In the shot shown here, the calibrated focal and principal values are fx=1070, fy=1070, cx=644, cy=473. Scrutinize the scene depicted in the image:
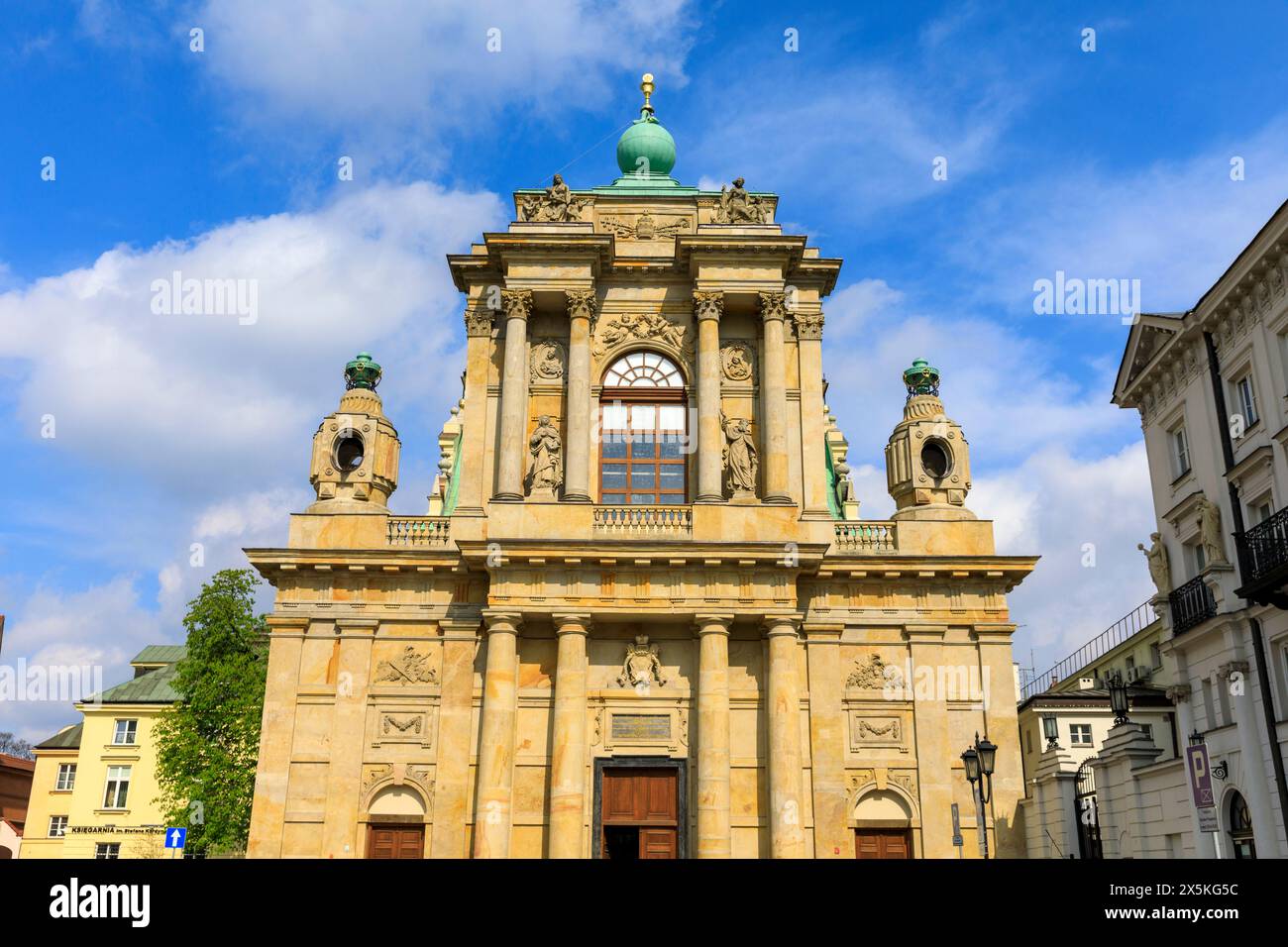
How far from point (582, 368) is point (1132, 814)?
1696 cm

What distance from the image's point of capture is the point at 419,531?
2820 centimetres

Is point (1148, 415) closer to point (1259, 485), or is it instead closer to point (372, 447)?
point (1259, 485)

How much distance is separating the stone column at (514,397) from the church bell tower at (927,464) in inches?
401

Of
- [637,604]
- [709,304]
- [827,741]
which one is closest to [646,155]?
[709,304]

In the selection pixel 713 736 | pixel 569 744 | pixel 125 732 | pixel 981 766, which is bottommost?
pixel 981 766

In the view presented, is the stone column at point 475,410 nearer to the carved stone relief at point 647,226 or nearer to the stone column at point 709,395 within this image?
the carved stone relief at point 647,226

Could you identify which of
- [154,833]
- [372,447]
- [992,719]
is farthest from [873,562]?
[154,833]

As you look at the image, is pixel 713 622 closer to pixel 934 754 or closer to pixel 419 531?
pixel 934 754

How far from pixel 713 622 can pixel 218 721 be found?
24.7 m

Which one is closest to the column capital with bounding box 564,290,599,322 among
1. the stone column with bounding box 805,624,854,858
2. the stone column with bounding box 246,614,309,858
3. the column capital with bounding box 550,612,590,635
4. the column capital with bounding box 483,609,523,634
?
the column capital with bounding box 550,612,590,635

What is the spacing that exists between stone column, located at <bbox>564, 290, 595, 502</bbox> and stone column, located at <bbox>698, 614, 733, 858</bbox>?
15.8 feet

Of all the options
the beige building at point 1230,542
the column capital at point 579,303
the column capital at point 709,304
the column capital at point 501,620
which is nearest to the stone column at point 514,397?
the column capital at point 579,303

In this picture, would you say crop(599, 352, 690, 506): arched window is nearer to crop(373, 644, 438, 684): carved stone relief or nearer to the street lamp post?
crop(373, 644, 438, 684): carved stone relief

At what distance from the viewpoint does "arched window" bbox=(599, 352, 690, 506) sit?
1160 inches
